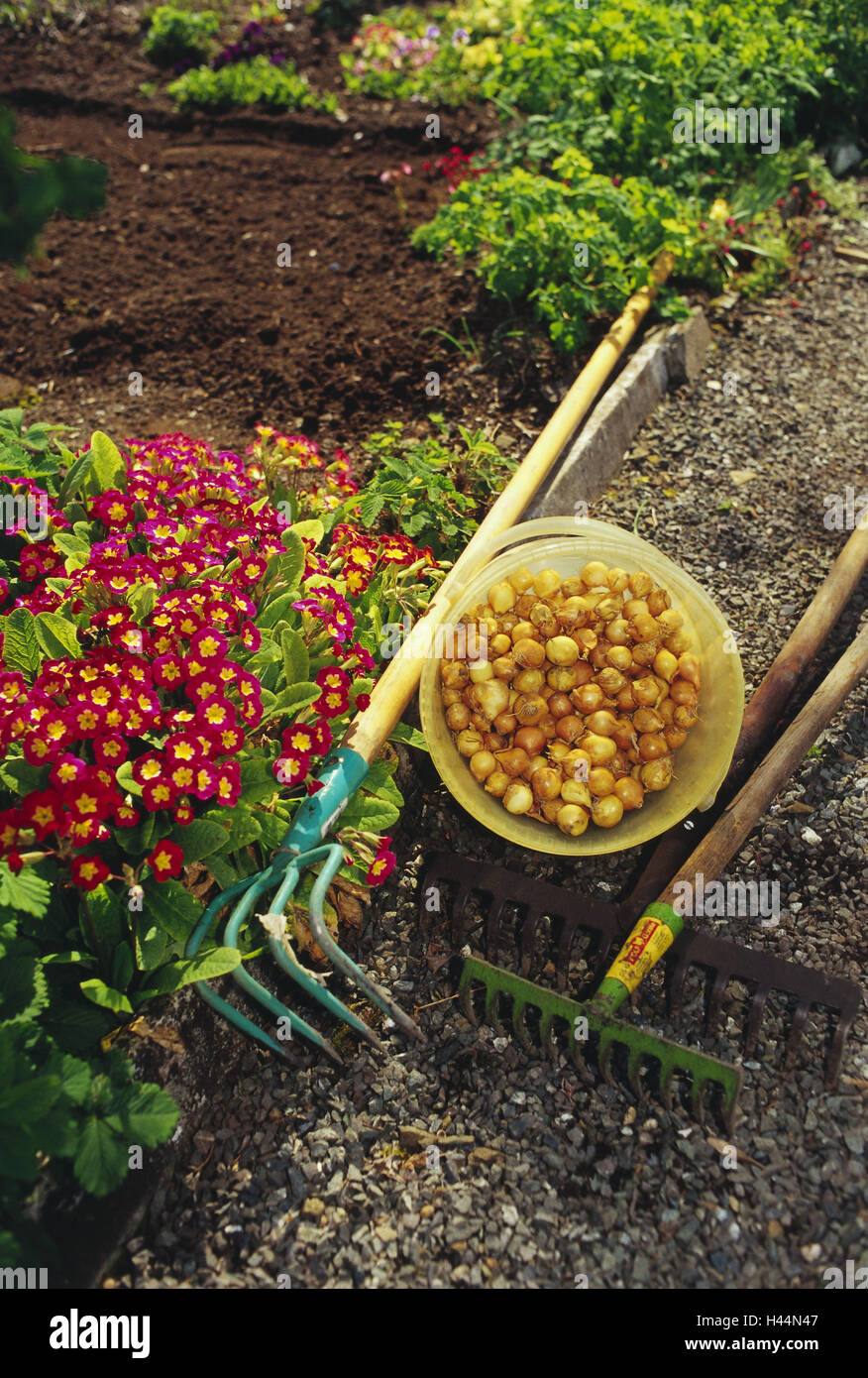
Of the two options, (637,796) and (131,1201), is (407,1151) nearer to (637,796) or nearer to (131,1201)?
(131,1201)

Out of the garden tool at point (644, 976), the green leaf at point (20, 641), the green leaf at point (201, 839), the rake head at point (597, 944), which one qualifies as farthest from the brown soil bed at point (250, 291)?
the green leaf at point (201, 839)

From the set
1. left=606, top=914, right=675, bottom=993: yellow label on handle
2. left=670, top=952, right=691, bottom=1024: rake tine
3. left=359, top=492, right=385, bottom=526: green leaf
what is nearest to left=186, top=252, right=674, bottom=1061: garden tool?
left=359, top=492, right=385, bottom=526: green leaf

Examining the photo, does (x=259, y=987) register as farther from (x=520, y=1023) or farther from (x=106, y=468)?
(x=106, y=468)

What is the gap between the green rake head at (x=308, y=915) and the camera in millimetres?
2264

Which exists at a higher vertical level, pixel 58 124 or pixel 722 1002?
pixel 58 124

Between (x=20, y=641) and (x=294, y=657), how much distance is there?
81 centimetres

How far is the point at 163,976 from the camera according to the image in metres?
2.25

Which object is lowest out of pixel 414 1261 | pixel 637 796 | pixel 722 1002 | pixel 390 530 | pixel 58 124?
pixel 414 1261

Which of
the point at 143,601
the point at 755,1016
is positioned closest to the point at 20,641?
the point at 143,601

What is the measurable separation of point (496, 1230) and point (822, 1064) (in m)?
1.00

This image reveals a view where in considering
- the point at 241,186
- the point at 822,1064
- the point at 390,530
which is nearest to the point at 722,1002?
the point at 822,1064

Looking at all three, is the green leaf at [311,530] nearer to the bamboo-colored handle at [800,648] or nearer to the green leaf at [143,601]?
the green leaf at [143,601]

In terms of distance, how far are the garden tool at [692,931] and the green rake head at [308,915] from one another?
1.31ft

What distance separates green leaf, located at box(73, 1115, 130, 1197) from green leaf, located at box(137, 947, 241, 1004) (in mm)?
324
